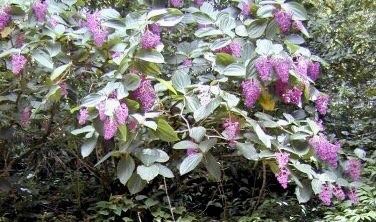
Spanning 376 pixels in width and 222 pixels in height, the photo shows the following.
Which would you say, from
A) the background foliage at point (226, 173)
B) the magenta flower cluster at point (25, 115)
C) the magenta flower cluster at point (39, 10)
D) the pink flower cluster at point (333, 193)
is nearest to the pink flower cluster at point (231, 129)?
the pink flower cluster at point (333, 193)

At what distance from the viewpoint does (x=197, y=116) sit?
1.96 metres

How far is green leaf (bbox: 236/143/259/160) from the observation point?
6.82 ft

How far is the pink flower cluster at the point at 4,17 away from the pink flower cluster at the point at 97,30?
34cm

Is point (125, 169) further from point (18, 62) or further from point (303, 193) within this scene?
point (303, 193)

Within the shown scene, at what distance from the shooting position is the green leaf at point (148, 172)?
78.0 inches

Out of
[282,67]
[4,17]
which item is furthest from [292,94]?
[4,17]

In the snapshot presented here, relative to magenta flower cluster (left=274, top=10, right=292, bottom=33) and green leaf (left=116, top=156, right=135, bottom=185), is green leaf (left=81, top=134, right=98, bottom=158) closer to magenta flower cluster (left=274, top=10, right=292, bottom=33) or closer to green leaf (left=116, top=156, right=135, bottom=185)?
green leaf (left=116, top=156, right=135, bottom=185)

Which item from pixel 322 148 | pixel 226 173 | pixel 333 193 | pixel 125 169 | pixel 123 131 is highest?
pixel 123 131

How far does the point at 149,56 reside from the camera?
1998 millimetres

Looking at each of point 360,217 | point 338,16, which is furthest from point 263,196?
point 338,16

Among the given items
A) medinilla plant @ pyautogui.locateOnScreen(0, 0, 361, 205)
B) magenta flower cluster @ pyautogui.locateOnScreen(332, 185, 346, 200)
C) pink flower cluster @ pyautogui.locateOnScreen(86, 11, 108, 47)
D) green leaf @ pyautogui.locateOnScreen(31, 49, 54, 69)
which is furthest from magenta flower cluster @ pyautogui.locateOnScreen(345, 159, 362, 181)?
green leaf @ pyautogui.locateOnScreen(31, 49, 54, 69)

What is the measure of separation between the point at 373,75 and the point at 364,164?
101cm

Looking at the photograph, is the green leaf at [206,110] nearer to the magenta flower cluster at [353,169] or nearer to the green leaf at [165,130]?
the green leaf at [165,130]

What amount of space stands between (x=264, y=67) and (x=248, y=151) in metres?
0.35
